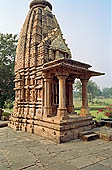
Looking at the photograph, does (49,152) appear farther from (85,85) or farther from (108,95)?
(108,95)

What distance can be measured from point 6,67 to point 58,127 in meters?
13.6

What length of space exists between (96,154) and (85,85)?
4.13 meters

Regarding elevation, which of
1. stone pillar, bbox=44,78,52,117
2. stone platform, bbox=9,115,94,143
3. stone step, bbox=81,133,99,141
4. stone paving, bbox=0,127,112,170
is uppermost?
stone pillar, bbox=44,78,52,117

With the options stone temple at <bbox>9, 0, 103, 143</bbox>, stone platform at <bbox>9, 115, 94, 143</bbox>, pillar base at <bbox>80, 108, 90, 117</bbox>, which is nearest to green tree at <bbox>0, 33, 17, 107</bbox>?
stone temple at <bbox>9, 0, 103, 143</bbox>

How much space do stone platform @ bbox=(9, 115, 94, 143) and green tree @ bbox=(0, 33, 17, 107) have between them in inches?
399

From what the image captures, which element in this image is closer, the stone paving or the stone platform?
the stone paving

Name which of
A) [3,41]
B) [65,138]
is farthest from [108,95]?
[65,138]

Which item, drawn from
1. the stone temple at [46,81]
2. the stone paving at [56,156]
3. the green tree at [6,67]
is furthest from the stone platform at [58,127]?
the green tree at [6,67]

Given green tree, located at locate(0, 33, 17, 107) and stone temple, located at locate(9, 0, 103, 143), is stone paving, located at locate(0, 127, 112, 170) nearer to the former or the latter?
stone temple, located at locate(9, 0, 103, 143)

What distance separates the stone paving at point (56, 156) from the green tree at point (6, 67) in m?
12.2

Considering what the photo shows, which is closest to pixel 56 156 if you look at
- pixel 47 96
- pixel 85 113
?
pixel 47 96

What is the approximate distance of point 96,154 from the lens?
14.1 ft

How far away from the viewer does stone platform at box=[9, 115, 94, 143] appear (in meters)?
5.72

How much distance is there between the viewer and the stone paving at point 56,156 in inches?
138
